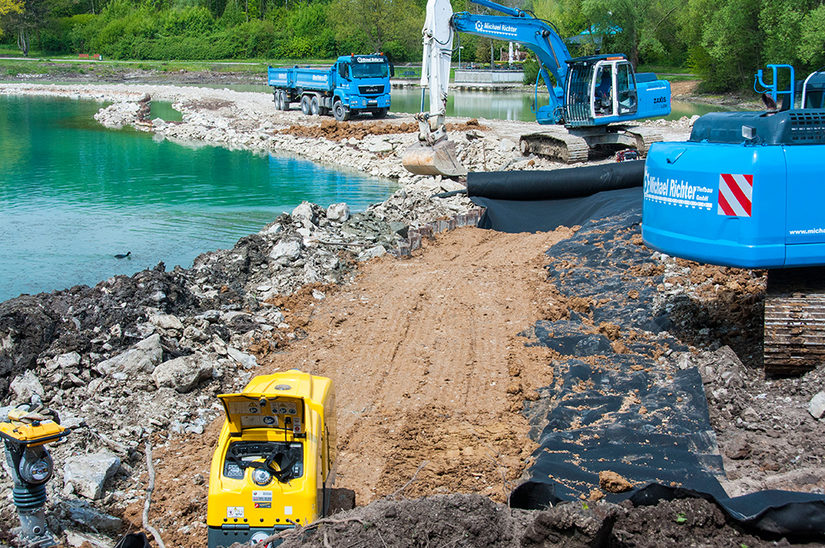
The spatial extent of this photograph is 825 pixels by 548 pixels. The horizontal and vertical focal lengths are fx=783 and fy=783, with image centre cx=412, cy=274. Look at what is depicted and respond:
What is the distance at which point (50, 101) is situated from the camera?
178 ft

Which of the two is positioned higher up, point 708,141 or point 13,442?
point 708,141

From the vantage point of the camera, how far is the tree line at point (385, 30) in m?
45.3

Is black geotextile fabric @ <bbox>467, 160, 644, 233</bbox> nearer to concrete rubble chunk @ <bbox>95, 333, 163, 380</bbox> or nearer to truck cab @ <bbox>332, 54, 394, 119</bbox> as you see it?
concrete rubble chunk @ <bbox>95, 333, 163, 380</bbox>

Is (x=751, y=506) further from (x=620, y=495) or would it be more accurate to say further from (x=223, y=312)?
(x=223, y=312)

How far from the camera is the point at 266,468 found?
502cm

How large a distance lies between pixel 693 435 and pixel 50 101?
56.8m

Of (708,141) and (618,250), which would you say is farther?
(618,250)

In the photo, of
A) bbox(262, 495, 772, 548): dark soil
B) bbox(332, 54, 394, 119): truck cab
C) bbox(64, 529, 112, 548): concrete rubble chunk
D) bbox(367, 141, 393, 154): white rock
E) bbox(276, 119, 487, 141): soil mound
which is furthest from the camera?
bbox(332, 54, 394, 119): truck cab

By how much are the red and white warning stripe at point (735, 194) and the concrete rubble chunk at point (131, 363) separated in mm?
5853

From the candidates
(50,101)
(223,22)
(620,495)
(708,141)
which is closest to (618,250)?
(708,141)

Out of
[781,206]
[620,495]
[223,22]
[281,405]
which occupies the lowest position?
[620,495]

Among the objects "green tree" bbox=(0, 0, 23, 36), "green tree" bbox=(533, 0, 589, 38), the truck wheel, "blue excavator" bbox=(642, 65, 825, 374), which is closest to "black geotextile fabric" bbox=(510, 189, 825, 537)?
"blue excavator" bbox=(642, 65, 825, 374)

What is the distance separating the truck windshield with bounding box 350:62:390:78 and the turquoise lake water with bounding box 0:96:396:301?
609 centimetres

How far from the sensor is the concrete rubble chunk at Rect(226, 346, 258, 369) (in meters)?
9.06
